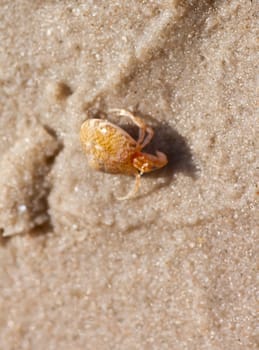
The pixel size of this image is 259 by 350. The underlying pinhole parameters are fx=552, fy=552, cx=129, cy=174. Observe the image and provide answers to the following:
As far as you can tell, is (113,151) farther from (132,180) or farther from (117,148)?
(132,180)

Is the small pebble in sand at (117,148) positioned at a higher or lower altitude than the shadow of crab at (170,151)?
higher

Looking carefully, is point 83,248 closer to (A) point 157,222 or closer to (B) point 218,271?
(A) point 157,222

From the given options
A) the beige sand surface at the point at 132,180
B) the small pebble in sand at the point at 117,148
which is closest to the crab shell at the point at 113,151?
the small pebble in sand at the point at 117,148

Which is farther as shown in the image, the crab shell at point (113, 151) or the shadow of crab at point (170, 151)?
the shadow of crab at point (170, 151)

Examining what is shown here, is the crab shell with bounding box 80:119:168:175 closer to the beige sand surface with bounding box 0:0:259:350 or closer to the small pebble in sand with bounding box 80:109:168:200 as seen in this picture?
the small pebble in sand with bounding box 80:109:168:200

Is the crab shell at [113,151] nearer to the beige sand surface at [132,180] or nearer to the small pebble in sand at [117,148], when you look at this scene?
the small pebble in sand at [117,148]

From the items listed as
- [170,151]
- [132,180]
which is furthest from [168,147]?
[132,180]
